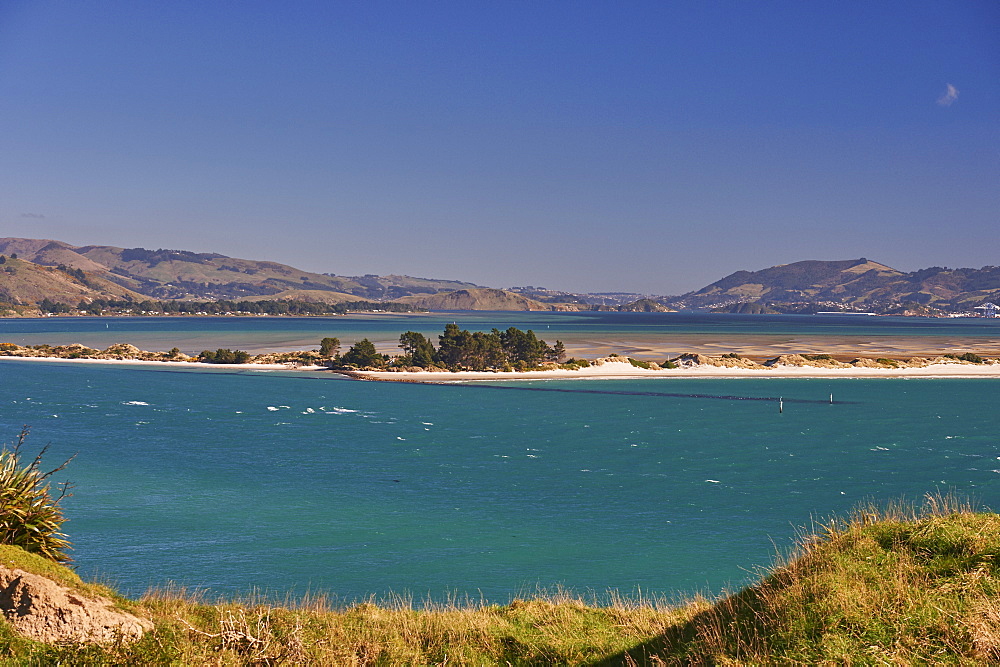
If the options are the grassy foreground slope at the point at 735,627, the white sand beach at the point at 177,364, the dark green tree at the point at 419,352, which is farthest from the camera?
the white sand beach at the point at 177,364

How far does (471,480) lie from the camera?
132ft

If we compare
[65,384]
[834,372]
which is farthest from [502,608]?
[834,372]

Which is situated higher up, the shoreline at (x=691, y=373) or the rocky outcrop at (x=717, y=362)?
the rocky outcrop at (x=717, y=362)

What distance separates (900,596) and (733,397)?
75.6m

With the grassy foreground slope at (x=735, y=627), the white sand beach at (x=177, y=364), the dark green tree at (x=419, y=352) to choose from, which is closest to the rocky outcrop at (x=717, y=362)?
the dark green tree at (x=419, y=352)

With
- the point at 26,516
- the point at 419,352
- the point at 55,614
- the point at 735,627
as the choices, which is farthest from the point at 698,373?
the point at 55,614

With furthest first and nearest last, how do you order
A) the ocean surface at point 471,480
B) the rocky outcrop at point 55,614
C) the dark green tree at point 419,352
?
1. the dark green tree at point 419,352
2. the ocean surface at point 471,480
3. the rocky outcrop at point 55,614

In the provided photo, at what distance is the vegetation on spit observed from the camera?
8.90 m

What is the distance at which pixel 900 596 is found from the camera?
967 cm

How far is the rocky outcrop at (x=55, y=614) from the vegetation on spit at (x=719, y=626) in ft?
0.70

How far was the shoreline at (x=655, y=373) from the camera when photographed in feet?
351

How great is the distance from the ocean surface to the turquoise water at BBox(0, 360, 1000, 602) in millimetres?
161

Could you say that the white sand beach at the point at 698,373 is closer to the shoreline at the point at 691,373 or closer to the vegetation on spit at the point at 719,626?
the shoreline at the point at 691,373

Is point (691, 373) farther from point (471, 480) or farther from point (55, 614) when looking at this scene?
point (55, 614)
